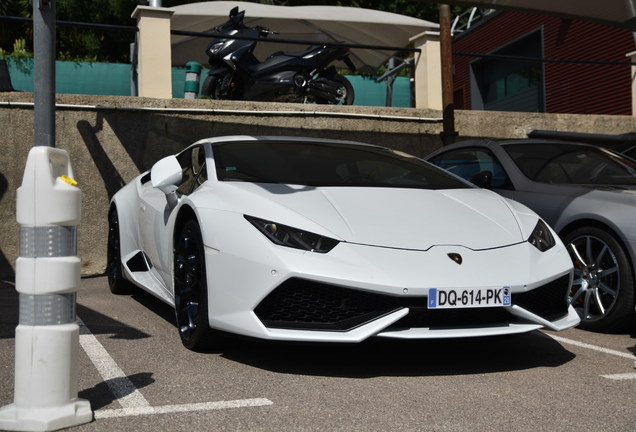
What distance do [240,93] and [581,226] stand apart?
5.88 m

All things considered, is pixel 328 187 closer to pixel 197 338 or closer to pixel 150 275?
pixel 197 338

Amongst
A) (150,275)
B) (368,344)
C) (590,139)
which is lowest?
(368,344)

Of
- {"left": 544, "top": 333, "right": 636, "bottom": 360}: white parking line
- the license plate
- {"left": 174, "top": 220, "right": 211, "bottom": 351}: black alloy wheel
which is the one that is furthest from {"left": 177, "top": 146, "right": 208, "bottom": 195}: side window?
{"left": 544, "top": 333, "right": 636, "bottom": 360}: white parking line

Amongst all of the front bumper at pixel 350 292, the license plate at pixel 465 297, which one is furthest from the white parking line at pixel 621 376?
the license plate at pixel 465 297

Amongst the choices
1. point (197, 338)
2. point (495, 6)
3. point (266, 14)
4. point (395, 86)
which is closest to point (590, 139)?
point (495, 6)

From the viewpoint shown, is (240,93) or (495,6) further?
(240,93)

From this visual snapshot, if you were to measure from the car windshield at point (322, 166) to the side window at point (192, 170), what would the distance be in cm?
10

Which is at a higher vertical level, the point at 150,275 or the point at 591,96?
the point at 591,96

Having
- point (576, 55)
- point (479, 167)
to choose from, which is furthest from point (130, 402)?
point (576, 55)

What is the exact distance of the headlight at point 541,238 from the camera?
14.0 feet

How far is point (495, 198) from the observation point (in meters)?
4.81

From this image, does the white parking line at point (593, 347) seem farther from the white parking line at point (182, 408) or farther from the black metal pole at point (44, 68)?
the black metal pole at point (44, 68)

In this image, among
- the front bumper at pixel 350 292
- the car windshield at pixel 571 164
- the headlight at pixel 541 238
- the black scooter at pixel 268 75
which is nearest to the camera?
the front bumper at pixel 350 292

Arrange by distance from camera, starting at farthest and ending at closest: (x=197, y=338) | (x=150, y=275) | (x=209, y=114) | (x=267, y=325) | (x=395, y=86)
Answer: (x=395, y=86), (x=209, y=114), (x=150, y=275), (x=197, y=338), (x=267, y=325)
